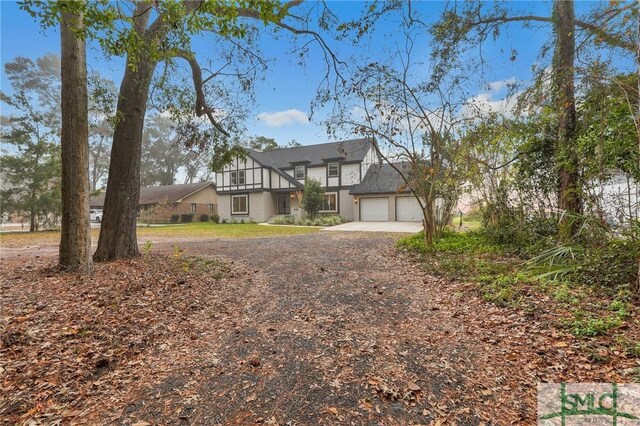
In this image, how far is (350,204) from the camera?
23.9m

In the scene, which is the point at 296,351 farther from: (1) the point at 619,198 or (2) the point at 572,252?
(1) the point at 619,198

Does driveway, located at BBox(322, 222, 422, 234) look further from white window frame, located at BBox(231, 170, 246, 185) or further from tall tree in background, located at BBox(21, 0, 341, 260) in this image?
white window frame, located at BBox(231, 170, 246, 185)

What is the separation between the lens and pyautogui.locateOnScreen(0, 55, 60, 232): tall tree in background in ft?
49.7

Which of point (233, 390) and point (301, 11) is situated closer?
point (233, 390)

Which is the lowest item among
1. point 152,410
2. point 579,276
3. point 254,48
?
point 152,410

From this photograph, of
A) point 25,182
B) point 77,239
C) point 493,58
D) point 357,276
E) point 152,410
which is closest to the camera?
point 152,410

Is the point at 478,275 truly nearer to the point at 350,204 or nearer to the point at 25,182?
the point at 350,204

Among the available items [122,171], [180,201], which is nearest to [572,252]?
[122,171]

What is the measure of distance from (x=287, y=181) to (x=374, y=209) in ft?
25.1

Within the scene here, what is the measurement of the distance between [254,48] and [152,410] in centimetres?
665

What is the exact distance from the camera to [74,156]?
14.9ft

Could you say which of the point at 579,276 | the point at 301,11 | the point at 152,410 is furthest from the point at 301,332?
the point at 301,11

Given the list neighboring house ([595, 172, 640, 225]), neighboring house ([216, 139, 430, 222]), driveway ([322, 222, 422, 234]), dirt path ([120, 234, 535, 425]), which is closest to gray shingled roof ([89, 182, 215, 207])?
neighboring house ([216, 139, 430, 222])

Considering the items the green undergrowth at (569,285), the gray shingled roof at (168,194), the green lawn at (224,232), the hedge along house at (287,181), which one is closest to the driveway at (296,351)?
the green undergrowth at (569,285)
